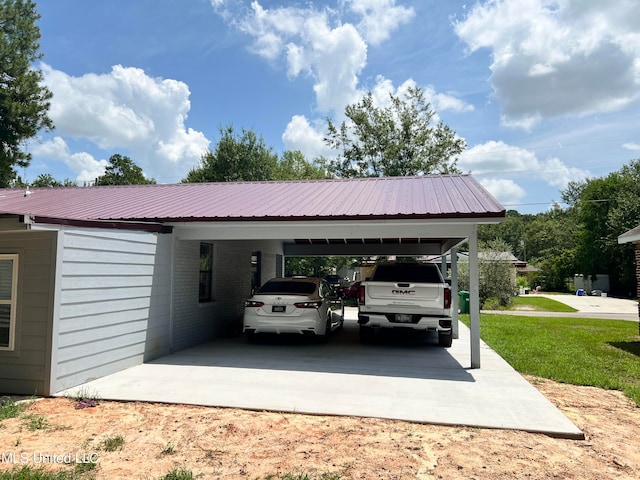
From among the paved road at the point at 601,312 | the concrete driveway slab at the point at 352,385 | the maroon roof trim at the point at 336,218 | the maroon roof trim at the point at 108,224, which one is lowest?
the paved road at the point at 601,312

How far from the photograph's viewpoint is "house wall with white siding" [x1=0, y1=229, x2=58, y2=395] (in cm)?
557

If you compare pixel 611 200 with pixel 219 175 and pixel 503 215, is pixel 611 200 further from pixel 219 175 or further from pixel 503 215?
pixel 503 215


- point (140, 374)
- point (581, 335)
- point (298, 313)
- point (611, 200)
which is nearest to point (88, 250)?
point (140, 374)

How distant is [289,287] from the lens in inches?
375

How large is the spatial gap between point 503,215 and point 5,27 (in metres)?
29.3

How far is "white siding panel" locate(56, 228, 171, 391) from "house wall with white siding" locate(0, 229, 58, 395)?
0.16m

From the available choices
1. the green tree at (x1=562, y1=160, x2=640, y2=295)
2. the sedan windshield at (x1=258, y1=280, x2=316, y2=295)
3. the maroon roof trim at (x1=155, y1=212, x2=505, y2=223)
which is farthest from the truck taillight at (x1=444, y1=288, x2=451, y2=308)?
the green tree at (x1=562, y1=160, x2=640, y2=295)

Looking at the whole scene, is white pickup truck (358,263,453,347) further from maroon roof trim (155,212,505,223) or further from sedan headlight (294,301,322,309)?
maroon roof trim (155,212,505,223)

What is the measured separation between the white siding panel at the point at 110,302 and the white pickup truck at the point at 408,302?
4.16 m

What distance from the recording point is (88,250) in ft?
20.3

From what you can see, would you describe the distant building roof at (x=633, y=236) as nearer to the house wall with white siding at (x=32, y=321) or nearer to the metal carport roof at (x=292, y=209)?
the metal carport roof at (x=292, y=209)

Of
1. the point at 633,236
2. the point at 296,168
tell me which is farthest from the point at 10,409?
the point at 296,168

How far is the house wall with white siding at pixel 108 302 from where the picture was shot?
5.76 meters

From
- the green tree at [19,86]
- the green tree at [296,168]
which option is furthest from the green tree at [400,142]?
the green tree at [19,86]
